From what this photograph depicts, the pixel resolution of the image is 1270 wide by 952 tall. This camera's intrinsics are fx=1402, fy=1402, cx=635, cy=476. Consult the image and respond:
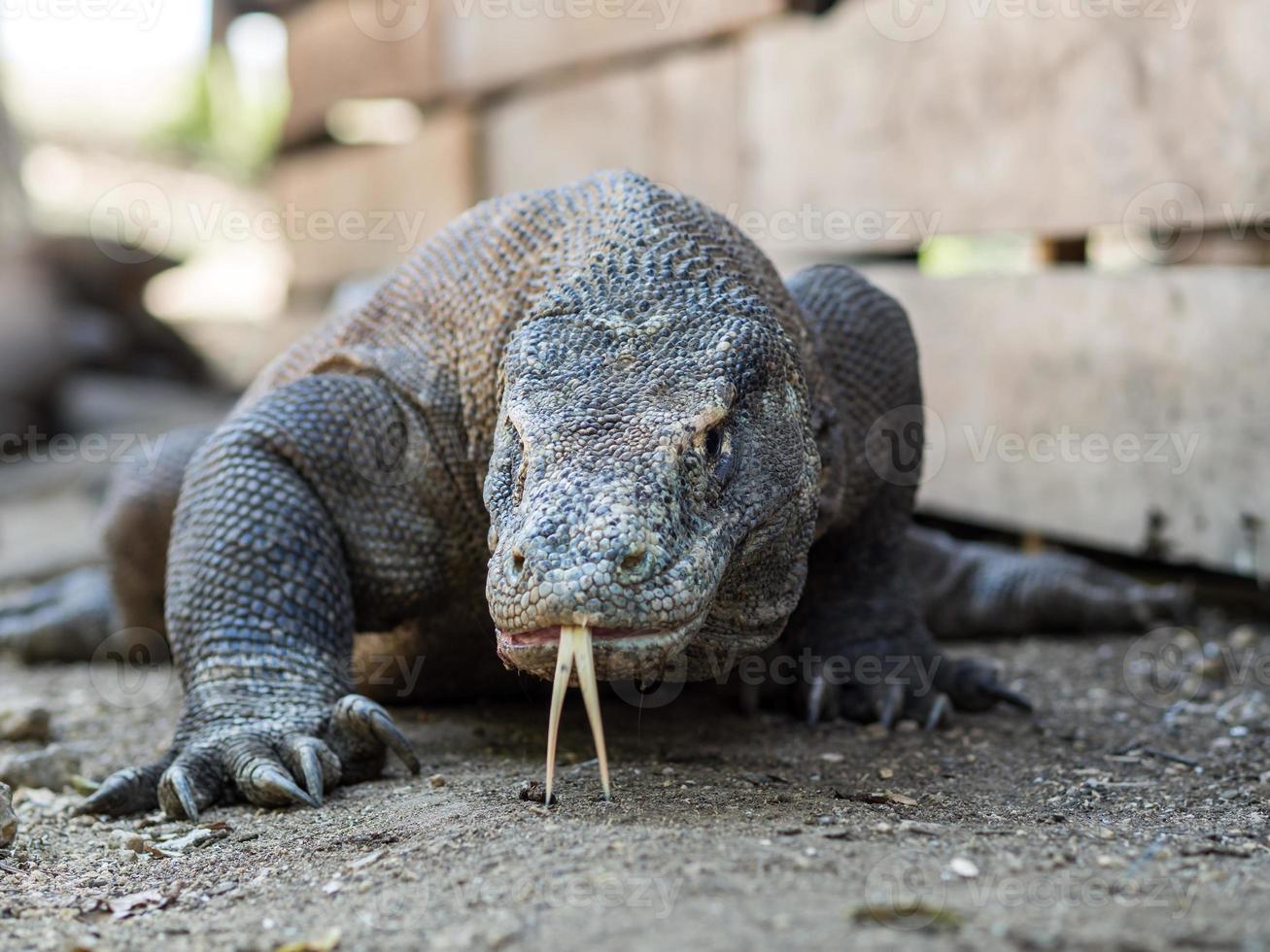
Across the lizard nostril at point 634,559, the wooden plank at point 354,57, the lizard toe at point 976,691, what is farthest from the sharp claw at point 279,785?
the wooden plank at point 354,57

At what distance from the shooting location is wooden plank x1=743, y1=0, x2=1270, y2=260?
226 inches

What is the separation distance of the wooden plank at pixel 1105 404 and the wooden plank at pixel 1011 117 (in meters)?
0.34

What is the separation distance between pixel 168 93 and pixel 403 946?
109 ft

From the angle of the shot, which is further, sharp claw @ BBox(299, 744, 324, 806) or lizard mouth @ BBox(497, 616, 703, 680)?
sharp claw @ BBox(299, 744, 324, 806)

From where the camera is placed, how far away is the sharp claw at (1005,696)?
5012mm

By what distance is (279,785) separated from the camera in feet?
12.4

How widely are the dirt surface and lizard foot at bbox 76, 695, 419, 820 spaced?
0.06 metres

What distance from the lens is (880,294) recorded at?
17.3 feet

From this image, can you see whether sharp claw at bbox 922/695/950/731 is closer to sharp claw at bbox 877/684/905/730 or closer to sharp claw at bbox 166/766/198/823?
sharp claw at bbox 877/684/905/730

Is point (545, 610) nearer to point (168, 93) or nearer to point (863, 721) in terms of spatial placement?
point (863, 721)

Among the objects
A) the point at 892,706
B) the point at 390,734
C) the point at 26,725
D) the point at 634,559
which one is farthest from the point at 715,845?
the point at 26,725

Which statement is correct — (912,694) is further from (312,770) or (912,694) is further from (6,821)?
(6,821)

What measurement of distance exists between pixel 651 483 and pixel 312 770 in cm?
140

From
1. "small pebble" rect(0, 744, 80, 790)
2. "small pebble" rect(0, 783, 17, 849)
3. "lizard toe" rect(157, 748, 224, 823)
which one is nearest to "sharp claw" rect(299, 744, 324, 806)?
"lizard toe" rect(157, 748, 224, 823)
